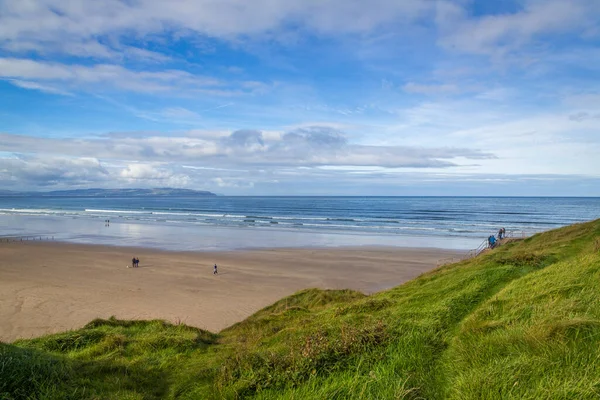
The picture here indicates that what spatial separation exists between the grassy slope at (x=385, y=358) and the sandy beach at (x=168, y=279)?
1121cm

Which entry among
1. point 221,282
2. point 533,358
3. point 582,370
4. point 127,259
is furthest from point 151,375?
point 127,259

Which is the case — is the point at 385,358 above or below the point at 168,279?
above

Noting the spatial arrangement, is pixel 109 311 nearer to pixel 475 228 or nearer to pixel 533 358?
pixel 533 358

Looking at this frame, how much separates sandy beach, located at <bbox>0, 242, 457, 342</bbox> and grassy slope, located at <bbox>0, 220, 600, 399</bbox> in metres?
11.2

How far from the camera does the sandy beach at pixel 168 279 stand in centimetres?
1880

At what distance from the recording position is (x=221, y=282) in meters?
26.1

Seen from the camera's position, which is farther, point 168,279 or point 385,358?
point 168,279

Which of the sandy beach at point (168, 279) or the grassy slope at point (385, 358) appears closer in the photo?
the grassy slope at point (385, 358)

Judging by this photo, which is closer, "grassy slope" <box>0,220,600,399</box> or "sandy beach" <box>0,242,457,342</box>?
"grassy slope" <box>0,220,600,399</box>

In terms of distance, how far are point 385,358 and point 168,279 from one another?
2391cm

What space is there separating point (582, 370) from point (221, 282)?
78.0ft

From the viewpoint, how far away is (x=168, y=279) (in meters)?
Answer: 26.7

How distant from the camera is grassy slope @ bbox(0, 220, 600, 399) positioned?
4.28 m

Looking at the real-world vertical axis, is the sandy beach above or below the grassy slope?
below
